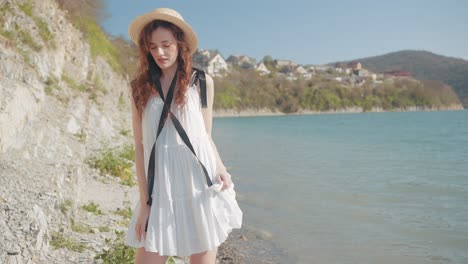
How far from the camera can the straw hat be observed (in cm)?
240

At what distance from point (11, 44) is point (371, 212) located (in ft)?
26.9

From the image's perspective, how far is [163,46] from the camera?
8.02 feet

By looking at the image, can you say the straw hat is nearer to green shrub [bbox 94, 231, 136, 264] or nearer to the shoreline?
green shrub [bbox 94, 231, 136, 264]

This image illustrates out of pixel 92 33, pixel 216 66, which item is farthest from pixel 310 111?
pixel 92 33

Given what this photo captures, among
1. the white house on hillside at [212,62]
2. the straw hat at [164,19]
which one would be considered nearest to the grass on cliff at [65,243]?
the straw hat at [164,19]

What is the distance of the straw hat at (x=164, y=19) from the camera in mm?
2396

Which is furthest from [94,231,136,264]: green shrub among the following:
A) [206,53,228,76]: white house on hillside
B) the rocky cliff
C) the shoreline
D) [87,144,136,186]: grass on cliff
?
[206,53,228,76]: white house on hillside

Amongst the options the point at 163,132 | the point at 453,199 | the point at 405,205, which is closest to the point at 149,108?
the point at 163,132

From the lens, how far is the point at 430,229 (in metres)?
7.97

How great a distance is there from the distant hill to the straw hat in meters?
161

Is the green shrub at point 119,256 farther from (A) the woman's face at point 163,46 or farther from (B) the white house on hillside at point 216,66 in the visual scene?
(B) the white house on hillside at point 216,66

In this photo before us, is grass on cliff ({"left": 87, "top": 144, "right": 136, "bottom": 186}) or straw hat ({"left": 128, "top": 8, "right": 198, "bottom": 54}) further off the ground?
straw hat ({"left": 128, "top": 8, "right": 198, "bottom": 54})

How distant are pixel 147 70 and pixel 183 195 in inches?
31.3

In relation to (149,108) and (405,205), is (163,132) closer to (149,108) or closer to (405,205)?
(149,108)
